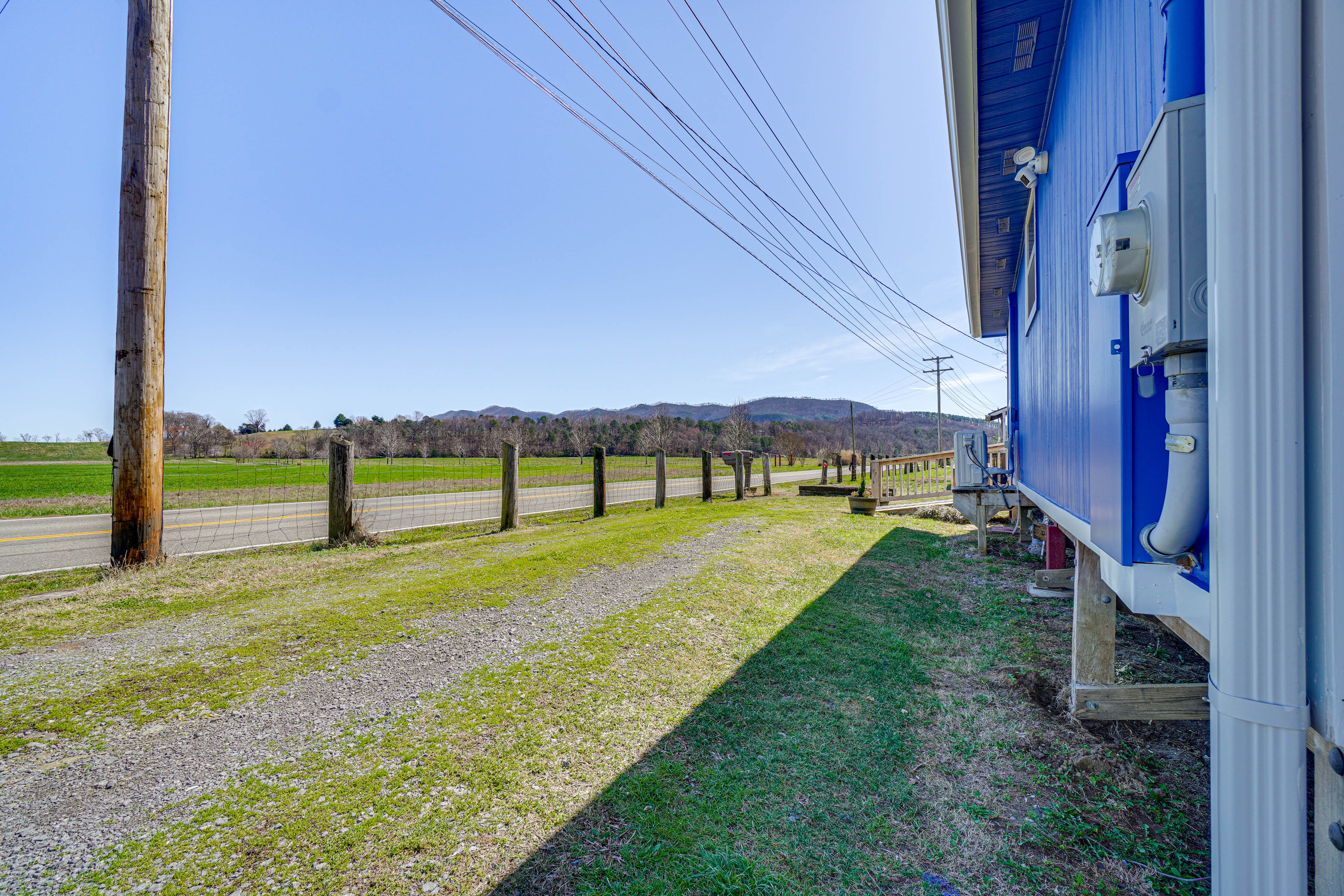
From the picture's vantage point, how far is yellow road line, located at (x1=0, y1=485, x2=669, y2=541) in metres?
7.73

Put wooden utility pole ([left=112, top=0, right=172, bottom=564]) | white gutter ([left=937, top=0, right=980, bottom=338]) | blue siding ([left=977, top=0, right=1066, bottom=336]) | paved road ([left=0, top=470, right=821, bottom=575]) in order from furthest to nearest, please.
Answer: paved road ([left=0, top=470, right=821, bottom=575])
wooden utility pole ([left=112, top=0, right=172, bottom=564])
blue siding ([left=977, top=0, right=1066, bottom=336])
white gutter ([left=937, top=0, right=980, bottom=338])

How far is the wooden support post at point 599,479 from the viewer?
9641 millimetres

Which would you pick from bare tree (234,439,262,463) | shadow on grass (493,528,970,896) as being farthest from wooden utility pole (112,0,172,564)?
bare tree (234,439,262,463)

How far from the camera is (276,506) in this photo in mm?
11852

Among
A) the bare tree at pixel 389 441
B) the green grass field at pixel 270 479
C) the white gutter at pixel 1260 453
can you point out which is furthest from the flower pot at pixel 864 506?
the bare tree at pixel 389 441

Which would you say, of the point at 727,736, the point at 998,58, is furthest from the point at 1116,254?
the point at 998,58

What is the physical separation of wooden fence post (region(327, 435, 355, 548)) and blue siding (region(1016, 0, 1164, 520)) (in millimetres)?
6339

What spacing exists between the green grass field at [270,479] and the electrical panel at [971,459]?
7677mm

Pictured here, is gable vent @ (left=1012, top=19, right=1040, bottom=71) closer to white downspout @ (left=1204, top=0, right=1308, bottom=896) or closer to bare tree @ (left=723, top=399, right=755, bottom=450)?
white downspout @ (left=1204, top=0, right=1308, bottom=896)

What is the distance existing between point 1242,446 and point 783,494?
14.7m

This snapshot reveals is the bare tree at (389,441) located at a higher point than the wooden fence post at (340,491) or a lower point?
higher

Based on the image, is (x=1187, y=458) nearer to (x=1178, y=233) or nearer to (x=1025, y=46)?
(x=1178, y=233)

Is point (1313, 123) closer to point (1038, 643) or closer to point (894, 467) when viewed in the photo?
point (1038, 643)

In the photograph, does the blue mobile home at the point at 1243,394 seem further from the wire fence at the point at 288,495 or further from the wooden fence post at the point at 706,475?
the wooden fence post at the point at 706,475
